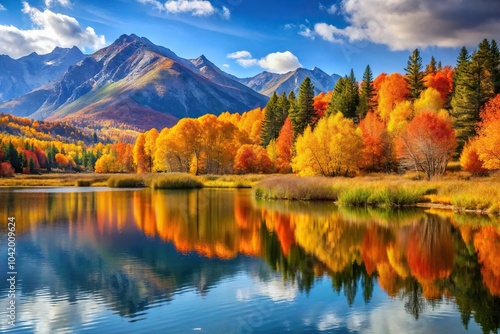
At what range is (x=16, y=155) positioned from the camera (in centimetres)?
12469

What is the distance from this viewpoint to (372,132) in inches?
2874

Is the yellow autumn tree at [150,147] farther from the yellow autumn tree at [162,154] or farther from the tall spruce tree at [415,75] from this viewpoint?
the tall spruce tree at [415,75]

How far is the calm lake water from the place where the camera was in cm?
1277

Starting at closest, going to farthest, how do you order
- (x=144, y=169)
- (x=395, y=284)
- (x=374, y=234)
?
(x=395, y=284) → (x=374, y=234) → (x=144, y=169)

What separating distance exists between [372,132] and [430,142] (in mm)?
17905

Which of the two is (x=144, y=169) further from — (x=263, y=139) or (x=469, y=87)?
(x=469, y=87)

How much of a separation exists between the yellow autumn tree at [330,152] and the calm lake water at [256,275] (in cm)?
3159

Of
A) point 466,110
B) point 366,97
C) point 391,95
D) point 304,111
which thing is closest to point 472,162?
point 466,110

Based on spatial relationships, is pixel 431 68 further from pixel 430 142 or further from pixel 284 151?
pixel 430 142

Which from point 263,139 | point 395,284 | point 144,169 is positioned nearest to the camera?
point 395,284

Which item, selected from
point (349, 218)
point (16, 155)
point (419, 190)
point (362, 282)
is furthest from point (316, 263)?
point (16, 155)

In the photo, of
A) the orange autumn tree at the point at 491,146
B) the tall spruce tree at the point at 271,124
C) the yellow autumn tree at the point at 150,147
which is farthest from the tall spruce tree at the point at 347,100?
the yellow autumn tree at the point at 150,147

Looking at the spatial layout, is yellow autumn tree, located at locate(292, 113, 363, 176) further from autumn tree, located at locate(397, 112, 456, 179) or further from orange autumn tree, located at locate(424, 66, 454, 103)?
orange autumn tree, located at locate(424, 66, 454, 103)

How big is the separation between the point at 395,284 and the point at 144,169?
355 ft
